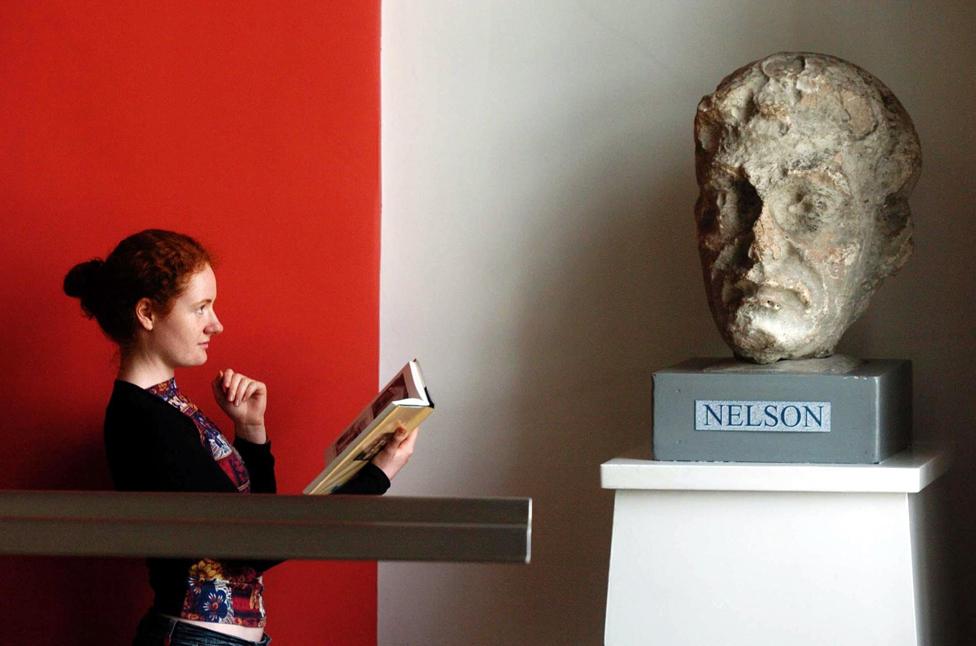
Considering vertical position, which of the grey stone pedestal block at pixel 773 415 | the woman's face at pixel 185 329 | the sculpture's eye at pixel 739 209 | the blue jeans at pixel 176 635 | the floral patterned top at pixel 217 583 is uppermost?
the sculpture's eye at pixel 739 209

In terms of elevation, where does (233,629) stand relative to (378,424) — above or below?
below

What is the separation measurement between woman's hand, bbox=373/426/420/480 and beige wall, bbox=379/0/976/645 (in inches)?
31.5

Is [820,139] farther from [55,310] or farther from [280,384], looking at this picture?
[55,310]

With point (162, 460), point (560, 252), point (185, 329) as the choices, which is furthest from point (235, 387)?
point (560, 252)

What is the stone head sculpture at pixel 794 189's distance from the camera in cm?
236

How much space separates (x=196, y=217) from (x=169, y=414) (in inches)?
27.6

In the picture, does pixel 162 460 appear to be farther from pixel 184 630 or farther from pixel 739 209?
pixel 739 209

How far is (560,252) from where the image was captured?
318cm

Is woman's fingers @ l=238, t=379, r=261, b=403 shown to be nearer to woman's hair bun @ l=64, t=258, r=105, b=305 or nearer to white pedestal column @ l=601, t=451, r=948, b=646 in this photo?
woman's hair bun @ l=64, t=258, r=105, b=305

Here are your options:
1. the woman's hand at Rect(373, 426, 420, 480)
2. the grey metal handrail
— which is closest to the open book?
the woman's hand at Rect(373, 426, 420, 480)

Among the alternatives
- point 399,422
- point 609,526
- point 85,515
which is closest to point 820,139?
point 399,422

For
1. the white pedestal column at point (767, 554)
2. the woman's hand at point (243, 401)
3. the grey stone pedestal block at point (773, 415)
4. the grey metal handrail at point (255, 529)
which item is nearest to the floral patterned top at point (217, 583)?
the woman's hand at point (243, 401)

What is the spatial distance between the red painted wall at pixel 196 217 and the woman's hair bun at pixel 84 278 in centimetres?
33

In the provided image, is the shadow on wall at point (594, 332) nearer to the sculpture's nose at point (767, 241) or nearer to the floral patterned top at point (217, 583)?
the sculpture's nose at point (767, 241)
